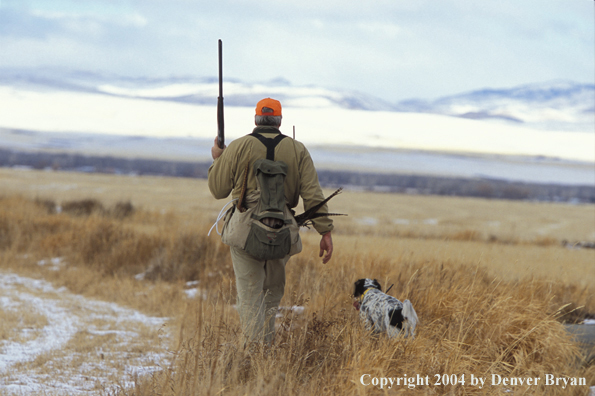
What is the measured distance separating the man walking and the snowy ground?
87cm

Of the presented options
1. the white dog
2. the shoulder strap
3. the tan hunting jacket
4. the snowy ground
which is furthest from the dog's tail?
the snowy ground

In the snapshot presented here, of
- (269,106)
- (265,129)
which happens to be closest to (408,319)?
(265,129)

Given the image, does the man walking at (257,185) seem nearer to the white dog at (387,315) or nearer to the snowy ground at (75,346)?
the white dog at (387,315)

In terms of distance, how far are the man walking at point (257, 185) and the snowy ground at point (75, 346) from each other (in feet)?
2.87

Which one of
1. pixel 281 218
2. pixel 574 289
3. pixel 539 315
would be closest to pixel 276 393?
pixel 281 218

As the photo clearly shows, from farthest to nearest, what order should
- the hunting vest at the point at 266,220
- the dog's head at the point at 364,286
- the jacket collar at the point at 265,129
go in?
1. the dog's head at the point at 364,286
2. the jacket collar at the point at 265,129
3. the hunting vest at the point at 266,220

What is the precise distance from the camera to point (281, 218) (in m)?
4.41

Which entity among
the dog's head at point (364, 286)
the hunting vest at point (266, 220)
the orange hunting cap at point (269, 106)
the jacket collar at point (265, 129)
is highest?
the orange hunting cap at point (269, 106)

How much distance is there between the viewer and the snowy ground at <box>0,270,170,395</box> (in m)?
5.10

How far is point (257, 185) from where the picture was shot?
4.57m

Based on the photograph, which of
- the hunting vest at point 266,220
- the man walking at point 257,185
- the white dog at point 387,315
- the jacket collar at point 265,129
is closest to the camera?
the hunting vest at point 266,220

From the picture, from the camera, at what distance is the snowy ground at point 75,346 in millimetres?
5102

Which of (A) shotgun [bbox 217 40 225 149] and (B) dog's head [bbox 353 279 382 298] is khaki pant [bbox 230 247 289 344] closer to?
(A) shotgun [bbox 217 40 225 149]

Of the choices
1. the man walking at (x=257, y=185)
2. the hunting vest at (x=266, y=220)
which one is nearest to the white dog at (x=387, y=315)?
the man walking at (x=257, y=185)
